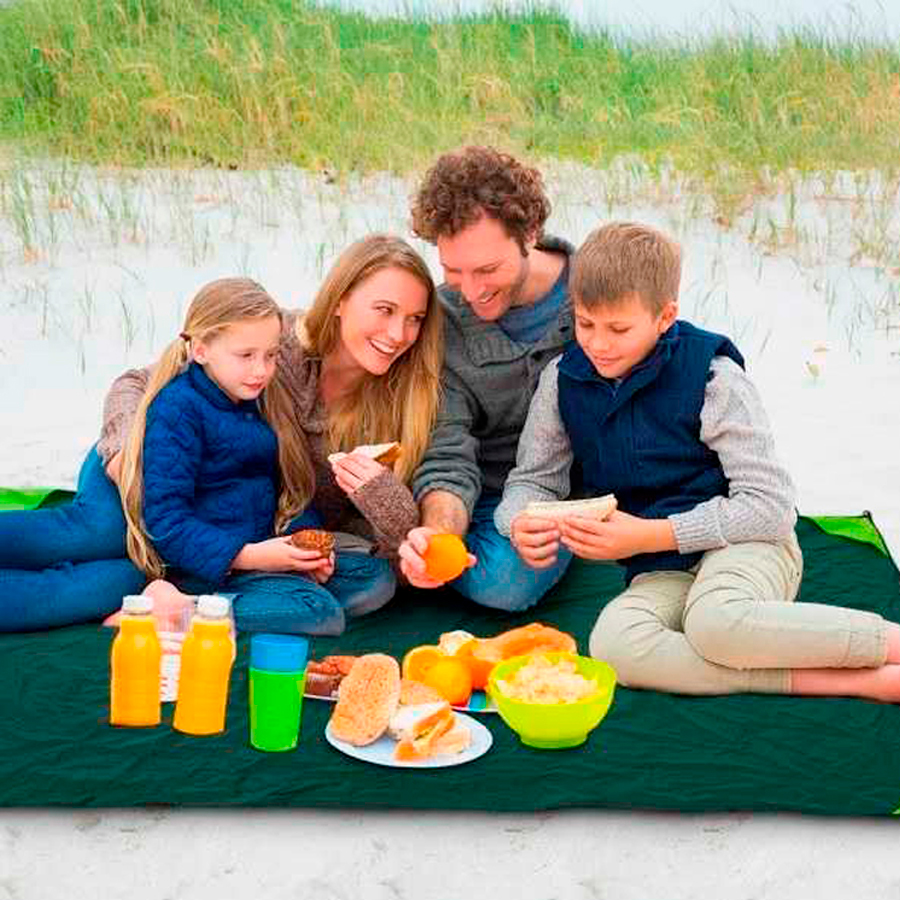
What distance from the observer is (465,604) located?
5020 mm

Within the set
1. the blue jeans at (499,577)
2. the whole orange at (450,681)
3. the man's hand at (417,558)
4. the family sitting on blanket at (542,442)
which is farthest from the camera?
the blue jeans at (499,577)

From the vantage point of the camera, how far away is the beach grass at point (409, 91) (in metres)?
10.5

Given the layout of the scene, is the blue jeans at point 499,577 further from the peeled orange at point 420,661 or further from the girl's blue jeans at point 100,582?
the peeled orange at point 420,661

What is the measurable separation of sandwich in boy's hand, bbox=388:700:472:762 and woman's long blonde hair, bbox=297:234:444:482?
1.10 meters

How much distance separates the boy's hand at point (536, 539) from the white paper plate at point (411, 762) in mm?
615

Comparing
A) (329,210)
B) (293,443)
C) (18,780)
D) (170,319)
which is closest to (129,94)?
(329,210)

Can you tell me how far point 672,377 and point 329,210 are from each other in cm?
557

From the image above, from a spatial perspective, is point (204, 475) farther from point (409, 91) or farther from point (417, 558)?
point (409, 91)

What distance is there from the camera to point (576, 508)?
4465 mm

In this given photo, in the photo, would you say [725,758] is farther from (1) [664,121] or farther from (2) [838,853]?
(1) [664,121]

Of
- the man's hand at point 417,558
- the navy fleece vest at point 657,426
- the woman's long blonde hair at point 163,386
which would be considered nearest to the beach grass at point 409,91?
the woman's long blonde hair at point 163,386

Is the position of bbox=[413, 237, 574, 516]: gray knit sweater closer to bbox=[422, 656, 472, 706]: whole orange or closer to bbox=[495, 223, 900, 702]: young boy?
bbox=[495, 223, 900, 702]: young boy

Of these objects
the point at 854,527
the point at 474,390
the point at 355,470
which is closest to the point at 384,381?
the point at 474,390

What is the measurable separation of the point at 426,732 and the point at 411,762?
81 millimetres
